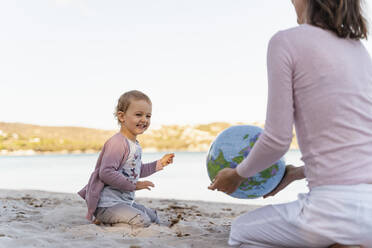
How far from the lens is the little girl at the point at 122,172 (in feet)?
15.8

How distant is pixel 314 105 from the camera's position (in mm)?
2404

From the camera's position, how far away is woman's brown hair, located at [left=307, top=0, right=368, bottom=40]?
95.7 inches

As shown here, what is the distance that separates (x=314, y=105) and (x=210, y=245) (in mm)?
1853

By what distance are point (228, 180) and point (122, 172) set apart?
241 cm

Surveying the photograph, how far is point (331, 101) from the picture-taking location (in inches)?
93.4

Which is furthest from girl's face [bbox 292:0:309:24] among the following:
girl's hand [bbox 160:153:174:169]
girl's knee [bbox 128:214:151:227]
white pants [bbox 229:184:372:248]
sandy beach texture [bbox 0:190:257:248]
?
girl's knee [bbox 128:214:151:227]

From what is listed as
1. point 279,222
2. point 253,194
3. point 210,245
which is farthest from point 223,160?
point 279,222

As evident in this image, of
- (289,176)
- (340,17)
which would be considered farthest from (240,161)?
(340,17)

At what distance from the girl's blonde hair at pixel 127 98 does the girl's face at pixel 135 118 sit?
0.14ft

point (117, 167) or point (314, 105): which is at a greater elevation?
point (314, 105)

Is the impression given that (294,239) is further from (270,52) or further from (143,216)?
(143,216)

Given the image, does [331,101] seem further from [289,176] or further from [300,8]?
[289,176]

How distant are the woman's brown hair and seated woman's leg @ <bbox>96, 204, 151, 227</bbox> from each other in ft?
10.5

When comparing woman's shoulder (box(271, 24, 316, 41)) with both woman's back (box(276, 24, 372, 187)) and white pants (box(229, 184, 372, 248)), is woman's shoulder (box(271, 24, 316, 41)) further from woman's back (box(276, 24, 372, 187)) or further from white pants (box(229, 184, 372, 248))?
white pants (box(229, 184, 372, 248))
